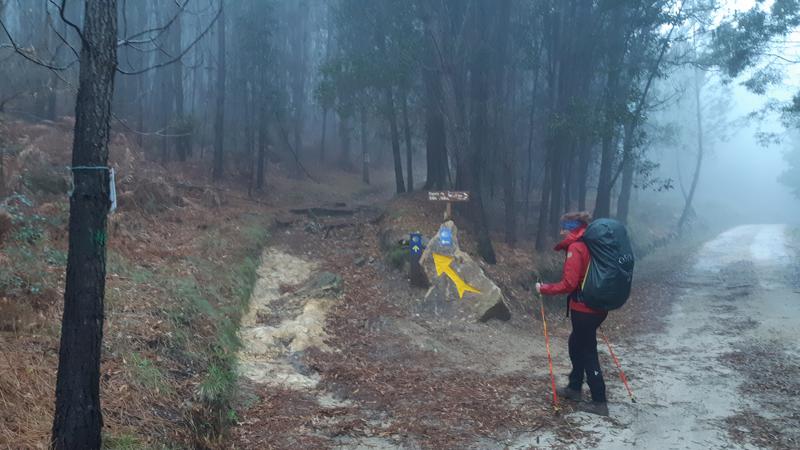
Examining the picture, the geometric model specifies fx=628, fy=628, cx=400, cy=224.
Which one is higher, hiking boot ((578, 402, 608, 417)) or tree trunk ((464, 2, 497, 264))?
tree trunk ((464, 2, 497, 264))

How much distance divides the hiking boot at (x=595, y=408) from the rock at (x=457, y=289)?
15.0 ft

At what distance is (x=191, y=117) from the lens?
2527cm

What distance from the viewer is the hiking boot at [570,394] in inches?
305

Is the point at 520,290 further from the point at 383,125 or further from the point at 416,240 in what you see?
the point at 383,125

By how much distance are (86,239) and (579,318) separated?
5.38 meters

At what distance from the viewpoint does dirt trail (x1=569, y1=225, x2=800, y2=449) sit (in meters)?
6.74

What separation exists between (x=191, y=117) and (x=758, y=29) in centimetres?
2102

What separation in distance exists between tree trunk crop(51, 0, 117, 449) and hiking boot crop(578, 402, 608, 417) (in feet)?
17.6


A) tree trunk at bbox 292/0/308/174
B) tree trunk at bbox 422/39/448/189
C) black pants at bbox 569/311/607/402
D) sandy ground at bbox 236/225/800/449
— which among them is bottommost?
sandy ground at bbox 236/225/800/449

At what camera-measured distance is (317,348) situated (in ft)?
31.4

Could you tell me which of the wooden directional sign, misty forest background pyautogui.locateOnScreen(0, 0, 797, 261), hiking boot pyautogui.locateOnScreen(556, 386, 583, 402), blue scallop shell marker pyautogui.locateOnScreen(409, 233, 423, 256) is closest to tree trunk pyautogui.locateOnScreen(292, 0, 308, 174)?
misty forest background pyautogui.locateOnScreen(0, 0, 797, 261)

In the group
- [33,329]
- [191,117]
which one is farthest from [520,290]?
[191,117]

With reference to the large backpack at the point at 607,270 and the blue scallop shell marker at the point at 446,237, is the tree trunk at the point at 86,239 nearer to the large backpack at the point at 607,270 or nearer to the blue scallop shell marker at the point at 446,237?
the large backpack at the point at 607,270

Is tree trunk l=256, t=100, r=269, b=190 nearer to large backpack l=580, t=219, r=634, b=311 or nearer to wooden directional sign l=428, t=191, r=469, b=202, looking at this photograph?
wooden directional sign l=428, t=191, r=469, b=202
